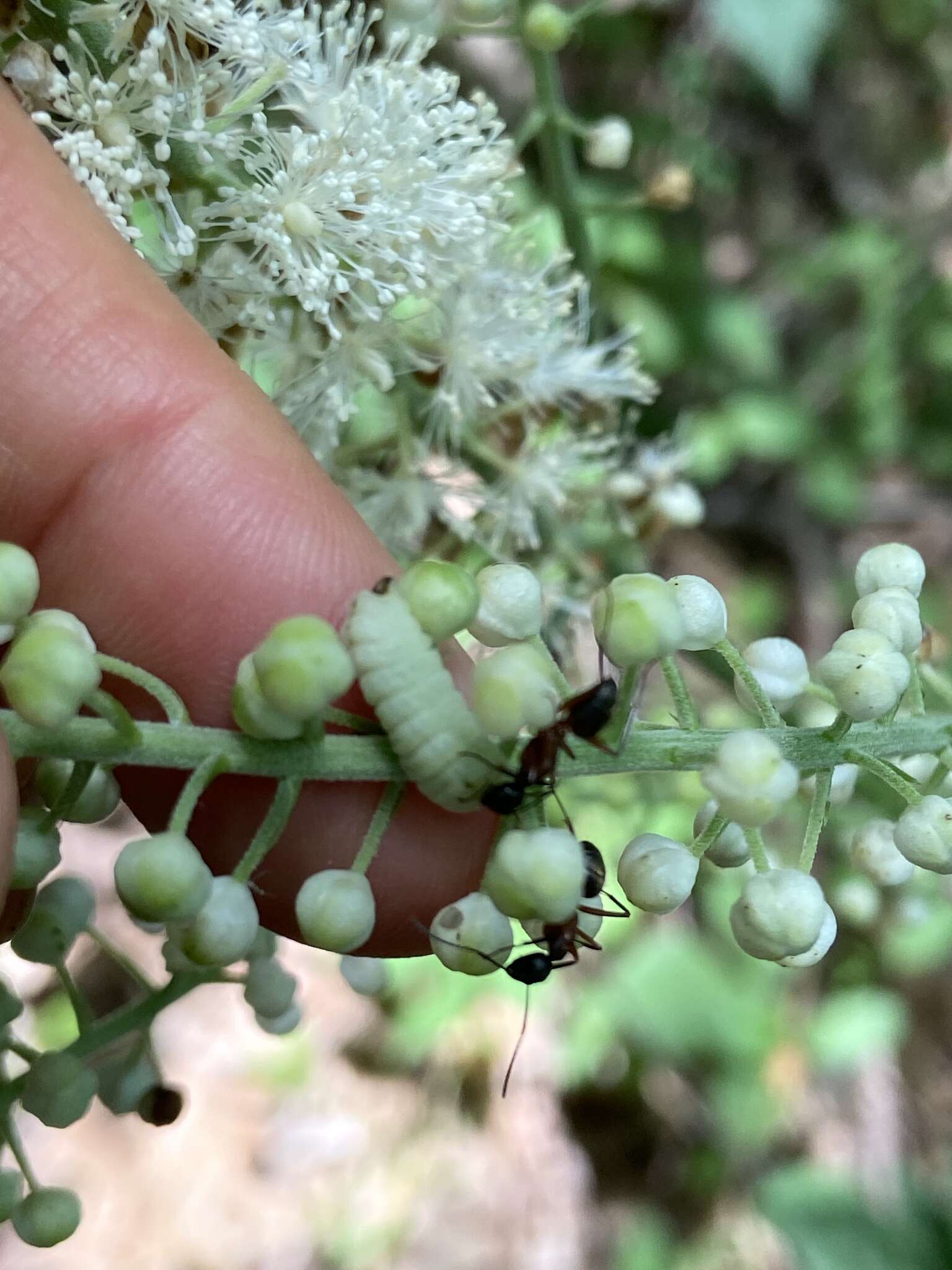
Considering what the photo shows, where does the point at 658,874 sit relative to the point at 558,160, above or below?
below

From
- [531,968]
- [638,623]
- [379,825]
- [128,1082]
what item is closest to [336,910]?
[379,825]

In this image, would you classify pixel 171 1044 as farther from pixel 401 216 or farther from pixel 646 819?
pixel 401 216

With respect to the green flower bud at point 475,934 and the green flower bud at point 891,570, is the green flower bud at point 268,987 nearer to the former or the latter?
the green flower bud at point 475,934

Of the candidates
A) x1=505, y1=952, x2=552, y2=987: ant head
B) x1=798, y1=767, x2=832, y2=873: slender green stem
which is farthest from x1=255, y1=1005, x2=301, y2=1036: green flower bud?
x1=798, y1=767, x2=832, y2=873: slender green stem

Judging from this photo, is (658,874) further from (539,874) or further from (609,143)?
(609,143)

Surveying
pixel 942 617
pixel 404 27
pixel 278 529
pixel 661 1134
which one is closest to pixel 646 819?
pixel 278 529

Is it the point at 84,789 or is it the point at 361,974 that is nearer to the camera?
the point at 84,789
